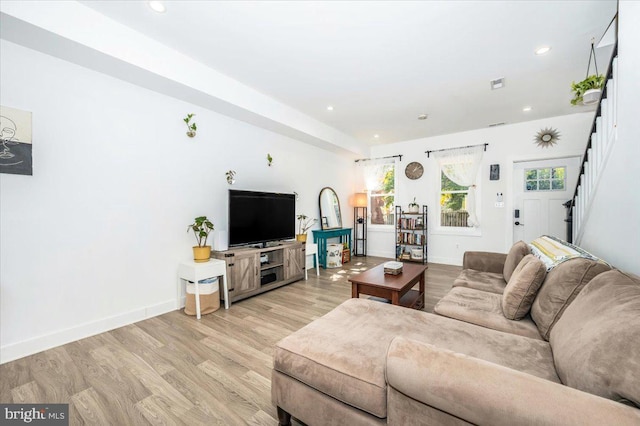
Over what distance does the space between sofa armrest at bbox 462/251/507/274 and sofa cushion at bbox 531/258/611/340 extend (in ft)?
4.79

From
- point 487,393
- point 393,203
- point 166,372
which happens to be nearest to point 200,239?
point 166,372

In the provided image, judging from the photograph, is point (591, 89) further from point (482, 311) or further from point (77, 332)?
point (77, 332)

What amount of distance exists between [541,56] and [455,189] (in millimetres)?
2961

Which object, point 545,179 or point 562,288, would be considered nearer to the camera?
point 562,288

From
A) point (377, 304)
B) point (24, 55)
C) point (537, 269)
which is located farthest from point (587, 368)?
point (24, 55)

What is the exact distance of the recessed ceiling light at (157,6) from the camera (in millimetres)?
2047

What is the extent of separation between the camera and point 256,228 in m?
3.61

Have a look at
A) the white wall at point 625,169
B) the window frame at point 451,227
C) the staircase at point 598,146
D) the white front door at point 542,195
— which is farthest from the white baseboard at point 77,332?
the white front door at point 542,195

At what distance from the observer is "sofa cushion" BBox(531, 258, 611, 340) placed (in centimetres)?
143

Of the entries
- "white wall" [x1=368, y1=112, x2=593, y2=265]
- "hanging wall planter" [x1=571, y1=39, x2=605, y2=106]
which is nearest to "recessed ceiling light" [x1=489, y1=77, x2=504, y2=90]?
"hanging wall planter" [x1=571, y1=39, x2=605, y2=106]

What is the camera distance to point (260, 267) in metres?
3.52

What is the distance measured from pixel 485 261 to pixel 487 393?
2.63 meters

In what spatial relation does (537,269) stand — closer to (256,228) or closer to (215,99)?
(256,228)

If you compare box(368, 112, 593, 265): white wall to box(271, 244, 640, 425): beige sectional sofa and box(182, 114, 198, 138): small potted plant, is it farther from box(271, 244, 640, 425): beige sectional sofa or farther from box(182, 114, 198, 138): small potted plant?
box(182, 114, 198, 138): small potted plant
